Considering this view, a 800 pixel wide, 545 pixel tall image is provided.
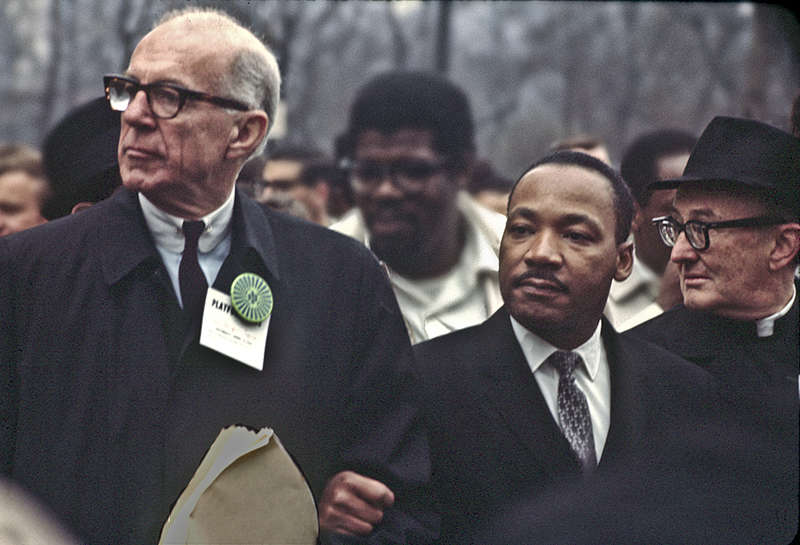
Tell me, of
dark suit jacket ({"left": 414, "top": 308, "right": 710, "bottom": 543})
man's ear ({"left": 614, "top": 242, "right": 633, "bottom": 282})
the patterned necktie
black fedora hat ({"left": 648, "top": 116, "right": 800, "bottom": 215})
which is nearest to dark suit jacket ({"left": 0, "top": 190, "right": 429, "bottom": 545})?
dark suit jacket ({"left": 414, "top": 308, "right": 710, "bottom": 543})

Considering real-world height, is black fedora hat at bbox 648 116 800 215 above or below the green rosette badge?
above

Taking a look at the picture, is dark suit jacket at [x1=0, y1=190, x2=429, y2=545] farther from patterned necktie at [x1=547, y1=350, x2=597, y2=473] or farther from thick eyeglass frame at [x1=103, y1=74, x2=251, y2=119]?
patterned necktie at [x1=547, y1=350, x2=597, y2=473]

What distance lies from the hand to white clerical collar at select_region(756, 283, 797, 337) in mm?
1547

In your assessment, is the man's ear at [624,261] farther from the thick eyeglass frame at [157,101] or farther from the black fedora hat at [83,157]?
the black fedora hat at [83,157]

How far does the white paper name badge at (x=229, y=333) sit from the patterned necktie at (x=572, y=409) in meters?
0.99

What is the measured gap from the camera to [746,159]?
3.80 metres

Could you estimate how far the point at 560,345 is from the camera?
11.3 feet

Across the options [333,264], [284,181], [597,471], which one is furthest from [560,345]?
[284,181]

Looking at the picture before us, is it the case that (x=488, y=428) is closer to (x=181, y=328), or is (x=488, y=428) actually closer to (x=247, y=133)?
(x=181, y=328)

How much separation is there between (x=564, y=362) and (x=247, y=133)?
1.25m

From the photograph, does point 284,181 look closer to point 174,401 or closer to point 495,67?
point 495,67

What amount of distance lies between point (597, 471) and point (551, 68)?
9.30 ft

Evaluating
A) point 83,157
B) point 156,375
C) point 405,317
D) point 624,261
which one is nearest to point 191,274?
point 156,375

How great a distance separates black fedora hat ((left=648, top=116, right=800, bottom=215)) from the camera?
376cm
